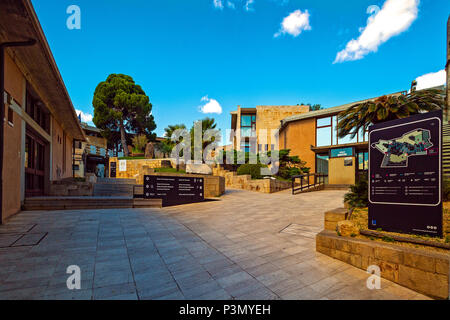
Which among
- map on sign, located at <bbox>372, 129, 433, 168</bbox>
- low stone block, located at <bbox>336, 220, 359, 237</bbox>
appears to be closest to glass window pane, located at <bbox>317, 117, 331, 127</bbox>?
map on sign, located at <bbox>372, 129, 433, 168</bbox>

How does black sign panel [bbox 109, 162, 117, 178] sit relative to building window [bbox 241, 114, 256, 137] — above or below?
below

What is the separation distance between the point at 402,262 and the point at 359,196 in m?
3.71

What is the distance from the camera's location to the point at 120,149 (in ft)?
109

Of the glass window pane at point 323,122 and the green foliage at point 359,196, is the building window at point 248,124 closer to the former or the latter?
the glass window pane at point 323,122

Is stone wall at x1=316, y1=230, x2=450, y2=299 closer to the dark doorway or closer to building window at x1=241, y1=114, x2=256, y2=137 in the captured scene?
the dark doorway

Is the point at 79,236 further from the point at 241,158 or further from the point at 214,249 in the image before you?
the point at 241,158

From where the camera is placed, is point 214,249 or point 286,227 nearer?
point 214,249

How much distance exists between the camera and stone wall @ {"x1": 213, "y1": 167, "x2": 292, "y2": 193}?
14744mm

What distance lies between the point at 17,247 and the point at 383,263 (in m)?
5.78

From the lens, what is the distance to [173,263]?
10.9ft

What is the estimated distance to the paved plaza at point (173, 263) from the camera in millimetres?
2502

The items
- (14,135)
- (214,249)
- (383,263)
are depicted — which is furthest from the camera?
(14,135)

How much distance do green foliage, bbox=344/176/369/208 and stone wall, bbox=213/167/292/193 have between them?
8.25 metres
